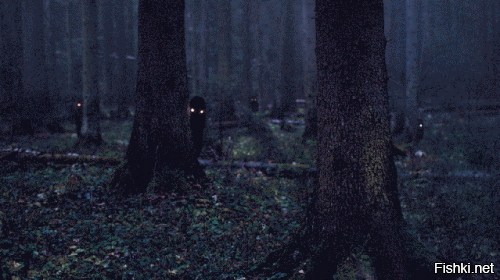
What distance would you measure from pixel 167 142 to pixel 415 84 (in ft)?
33.3

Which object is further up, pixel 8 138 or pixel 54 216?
pixel 8 138

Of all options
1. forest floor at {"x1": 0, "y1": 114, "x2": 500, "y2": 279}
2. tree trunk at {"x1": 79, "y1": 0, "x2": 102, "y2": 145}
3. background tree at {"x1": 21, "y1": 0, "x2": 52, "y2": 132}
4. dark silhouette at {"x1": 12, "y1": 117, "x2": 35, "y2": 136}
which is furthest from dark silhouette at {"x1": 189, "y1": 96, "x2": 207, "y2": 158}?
background tree at {"x1": 21, "y1": 0, "x2": 52, "y2": 132}

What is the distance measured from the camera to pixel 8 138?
1141 centimetres

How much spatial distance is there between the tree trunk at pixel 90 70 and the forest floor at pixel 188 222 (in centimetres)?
307

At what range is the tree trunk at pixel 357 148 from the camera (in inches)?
151

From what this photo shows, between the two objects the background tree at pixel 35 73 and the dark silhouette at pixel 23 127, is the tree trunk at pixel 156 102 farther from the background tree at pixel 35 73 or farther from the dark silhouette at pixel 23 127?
the background tree at pixel 35 73

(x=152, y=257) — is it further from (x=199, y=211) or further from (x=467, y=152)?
(x=467, y=152)

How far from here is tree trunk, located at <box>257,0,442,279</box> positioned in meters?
3.84

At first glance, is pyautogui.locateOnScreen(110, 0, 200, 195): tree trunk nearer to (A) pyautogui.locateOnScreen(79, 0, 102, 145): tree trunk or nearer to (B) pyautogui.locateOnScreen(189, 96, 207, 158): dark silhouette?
(B) pyautogui.locateOnScreen(189, 96, 207, 158): dark silhouette

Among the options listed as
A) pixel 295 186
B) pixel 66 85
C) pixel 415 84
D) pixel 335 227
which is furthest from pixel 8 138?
pixel 66 85

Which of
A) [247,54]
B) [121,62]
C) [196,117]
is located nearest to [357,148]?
[196,117]

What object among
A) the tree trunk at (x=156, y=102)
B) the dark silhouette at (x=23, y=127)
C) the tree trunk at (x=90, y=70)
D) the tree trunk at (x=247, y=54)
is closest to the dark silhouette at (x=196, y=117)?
the tree trunk at (x=156, y=102)

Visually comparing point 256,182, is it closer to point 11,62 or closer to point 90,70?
point 90,70

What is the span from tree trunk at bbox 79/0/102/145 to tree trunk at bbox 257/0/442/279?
9454 mm
